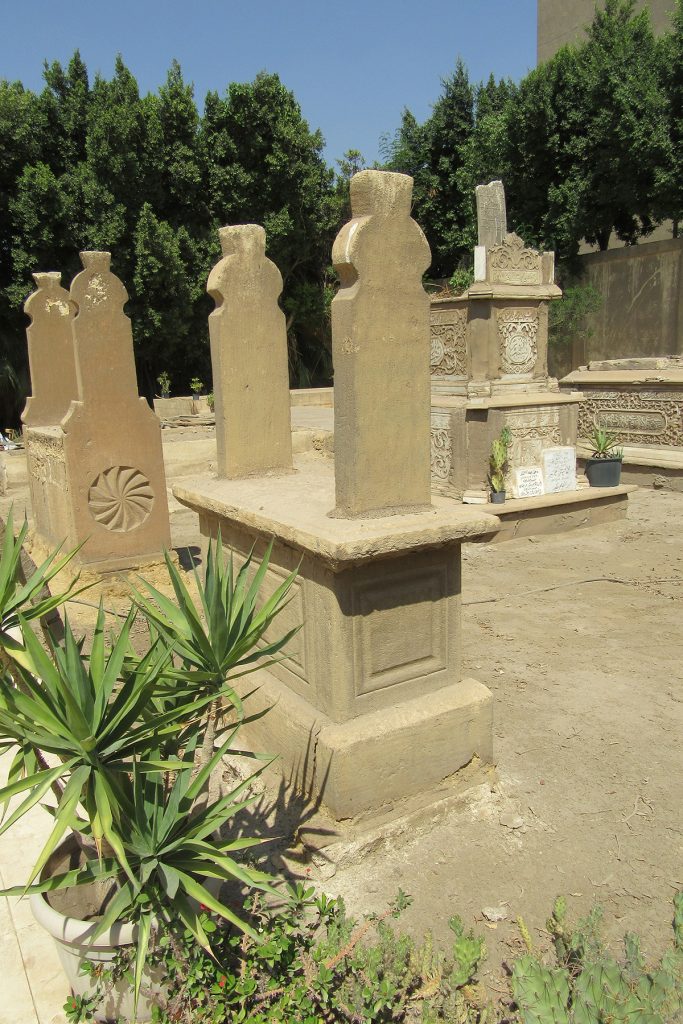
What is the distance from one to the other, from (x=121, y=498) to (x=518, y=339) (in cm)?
484

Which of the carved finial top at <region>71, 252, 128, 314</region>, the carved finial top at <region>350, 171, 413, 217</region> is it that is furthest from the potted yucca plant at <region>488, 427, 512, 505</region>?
the carved finial top at <region>350, 171, 413, 217</region>

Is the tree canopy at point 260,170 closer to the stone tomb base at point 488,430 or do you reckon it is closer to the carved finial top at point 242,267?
the stone tomb base at point 488,430

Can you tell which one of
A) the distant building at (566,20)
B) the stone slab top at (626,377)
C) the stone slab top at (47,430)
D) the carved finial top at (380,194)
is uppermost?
the distant building at (566,20)

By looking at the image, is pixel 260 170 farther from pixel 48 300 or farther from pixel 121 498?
pixel 121 498

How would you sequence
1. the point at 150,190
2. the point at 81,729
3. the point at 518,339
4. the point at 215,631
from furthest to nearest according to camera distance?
1. the point at 150,190
2. the point at 518,339
3. the point at 215,631
4. the point at 81,729

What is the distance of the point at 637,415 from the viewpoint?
34.8 ft

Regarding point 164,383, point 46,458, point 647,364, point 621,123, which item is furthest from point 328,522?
point 621,123

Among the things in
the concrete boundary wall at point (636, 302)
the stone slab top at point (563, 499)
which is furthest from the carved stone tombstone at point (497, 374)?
the concrete boundary wall at point (636, 302)

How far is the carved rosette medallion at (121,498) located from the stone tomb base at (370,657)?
3.13m

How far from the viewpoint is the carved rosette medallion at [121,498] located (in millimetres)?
6164

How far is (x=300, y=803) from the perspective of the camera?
3113 millimetres

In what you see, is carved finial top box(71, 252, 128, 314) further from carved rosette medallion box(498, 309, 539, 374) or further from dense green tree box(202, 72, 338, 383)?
dense green tree box(202, 72, 338, 383)

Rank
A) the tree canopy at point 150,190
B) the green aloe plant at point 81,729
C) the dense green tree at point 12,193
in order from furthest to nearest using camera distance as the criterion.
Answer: the tree canopy at point 150,190, the dense green tree at point 12,193, the green aloe plant at point 81,729

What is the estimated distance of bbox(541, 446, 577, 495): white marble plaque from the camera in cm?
857
